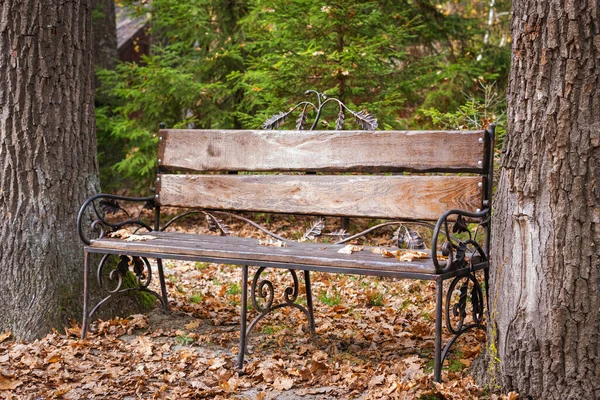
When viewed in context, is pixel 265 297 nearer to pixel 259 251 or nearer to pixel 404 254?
pixel 259 251

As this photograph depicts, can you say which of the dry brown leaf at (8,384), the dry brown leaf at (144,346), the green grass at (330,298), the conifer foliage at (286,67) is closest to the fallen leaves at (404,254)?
the dry brown leaf at (144,346)

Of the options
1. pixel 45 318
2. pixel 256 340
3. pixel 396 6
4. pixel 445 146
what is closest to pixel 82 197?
pixel 45 318

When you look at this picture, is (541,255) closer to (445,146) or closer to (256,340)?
(445,146)

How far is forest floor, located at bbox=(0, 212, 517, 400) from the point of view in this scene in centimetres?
348

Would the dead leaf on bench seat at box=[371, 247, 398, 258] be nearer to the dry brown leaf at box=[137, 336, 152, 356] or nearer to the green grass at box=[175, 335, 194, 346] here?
the green grass at box=[175, 335, 194, 346]

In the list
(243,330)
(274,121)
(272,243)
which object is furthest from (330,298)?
(243,330)

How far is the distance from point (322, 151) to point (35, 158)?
178cm

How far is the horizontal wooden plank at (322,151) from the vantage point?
3846 mm

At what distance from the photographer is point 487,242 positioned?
3783 millimetres

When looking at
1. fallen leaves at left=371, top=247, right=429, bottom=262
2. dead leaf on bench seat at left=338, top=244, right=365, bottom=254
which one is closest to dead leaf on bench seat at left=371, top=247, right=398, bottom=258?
fallen leaves at left=371, top=247, right=429, bottom=262

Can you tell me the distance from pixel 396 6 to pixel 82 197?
5500 millimetres

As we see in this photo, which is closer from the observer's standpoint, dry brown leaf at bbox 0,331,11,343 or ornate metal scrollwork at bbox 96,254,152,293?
dry brown leaf at bbox 0,331,11,343

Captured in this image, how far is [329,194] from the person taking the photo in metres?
4.23

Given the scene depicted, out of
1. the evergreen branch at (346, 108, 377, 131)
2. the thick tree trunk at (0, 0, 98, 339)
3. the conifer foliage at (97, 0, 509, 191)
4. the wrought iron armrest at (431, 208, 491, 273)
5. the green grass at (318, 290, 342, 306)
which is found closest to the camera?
the wrought iron armrest at (431, 208, 491, 273)
